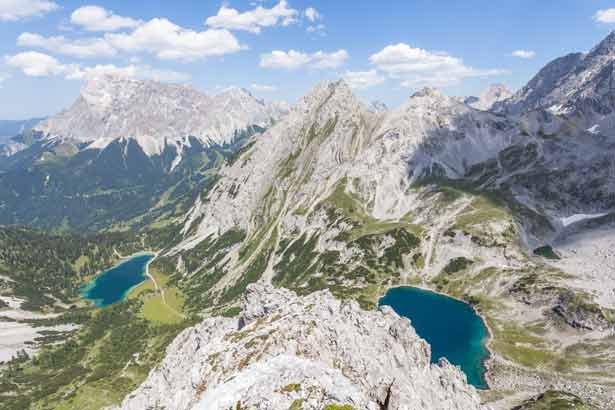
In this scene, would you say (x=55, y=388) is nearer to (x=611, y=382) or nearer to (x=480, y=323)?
(x=480, y=323)

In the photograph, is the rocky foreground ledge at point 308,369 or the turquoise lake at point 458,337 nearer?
the rocky foreground ledge at point 308,369

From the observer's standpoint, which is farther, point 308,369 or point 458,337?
point 458,337

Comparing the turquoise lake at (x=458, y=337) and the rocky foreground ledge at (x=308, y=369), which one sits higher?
the rocky foreground ledge at (x=308, y=369)

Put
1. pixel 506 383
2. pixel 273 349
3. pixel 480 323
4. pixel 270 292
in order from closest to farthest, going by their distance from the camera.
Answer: pixel 273 349 < pixel 270 292 < pixel 506 383 < pixel 480 323

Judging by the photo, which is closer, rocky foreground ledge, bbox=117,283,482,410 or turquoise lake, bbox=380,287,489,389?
rocky foreground ledge, bbox=117,283,482,410

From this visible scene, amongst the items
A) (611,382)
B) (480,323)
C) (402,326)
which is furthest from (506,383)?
(402,326)

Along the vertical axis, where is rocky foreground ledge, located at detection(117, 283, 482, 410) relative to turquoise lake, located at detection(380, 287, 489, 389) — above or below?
above

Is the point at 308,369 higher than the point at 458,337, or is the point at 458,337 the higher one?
the point at 308,369

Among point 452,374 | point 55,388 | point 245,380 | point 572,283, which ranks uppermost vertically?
point 245,380
